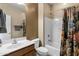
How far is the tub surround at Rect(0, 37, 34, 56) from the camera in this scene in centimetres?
165

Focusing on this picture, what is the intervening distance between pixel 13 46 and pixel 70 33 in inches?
29.4

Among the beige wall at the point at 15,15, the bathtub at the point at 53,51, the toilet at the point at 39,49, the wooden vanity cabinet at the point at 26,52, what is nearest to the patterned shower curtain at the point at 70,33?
the bathtub at the point at 53,51

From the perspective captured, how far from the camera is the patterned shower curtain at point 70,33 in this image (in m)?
1.69

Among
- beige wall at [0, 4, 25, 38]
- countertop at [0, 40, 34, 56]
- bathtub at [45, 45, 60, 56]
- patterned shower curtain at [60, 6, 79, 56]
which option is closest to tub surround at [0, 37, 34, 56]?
countertop at [0, 40, 34, 56]

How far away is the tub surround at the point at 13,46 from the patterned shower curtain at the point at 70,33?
432mm

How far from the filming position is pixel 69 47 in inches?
68.1

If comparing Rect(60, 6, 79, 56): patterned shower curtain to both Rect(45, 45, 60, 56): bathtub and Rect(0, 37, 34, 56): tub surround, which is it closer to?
Rect(45, 45, 60, 56): bathtub

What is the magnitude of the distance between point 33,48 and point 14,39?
0.89 ft

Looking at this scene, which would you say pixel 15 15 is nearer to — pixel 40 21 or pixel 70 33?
pixel 40 21

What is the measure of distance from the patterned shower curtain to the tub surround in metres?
0.43

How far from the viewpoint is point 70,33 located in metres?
1.71

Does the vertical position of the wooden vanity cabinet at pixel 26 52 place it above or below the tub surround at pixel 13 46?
below

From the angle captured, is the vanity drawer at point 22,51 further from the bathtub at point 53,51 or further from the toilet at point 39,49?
the bathtub at point 53,51

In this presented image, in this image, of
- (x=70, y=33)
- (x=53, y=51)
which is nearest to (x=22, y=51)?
(x=53, y=51)
